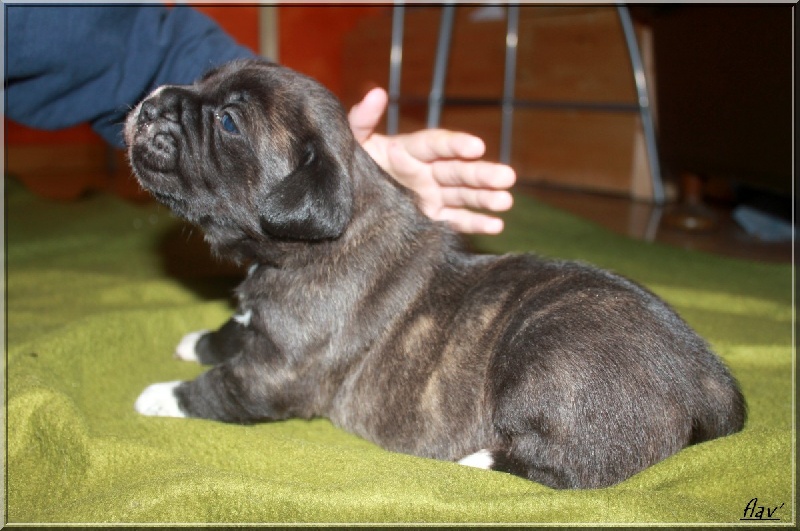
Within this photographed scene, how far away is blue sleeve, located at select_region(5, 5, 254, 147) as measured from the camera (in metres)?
3.53

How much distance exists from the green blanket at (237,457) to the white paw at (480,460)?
0.27 feet

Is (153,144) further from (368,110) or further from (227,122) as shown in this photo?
(368,110)

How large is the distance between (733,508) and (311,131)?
5.64ft

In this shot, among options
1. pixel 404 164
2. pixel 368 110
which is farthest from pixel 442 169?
pixel 368 110

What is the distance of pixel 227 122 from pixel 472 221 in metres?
1.45

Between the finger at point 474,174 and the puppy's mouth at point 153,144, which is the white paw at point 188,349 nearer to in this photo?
the puppy's mouth at point 153,144

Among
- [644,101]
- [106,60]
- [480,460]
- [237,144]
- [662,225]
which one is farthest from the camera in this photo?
[644,101]

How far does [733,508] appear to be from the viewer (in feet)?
6.87

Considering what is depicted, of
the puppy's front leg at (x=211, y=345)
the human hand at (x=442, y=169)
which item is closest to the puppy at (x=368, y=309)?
the puppy's front leg at (x=211, y=345)

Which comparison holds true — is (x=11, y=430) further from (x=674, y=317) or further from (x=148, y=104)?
(x=674, y=317)

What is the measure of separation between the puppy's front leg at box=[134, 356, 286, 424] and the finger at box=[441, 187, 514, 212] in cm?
133

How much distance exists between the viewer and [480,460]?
229 centimetres

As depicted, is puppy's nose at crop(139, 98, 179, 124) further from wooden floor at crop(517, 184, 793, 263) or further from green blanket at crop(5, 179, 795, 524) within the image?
wooden floor at crop(517, 184, 793, 263)

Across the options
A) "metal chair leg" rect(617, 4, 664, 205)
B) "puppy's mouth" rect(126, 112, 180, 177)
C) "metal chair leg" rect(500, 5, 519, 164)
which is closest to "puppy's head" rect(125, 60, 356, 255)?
"puppy's mouth" rect(126, 112, 180, 177)
